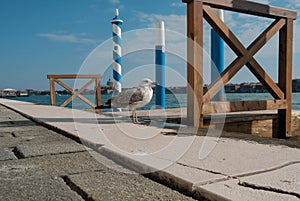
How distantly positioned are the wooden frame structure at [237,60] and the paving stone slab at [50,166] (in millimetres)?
1652

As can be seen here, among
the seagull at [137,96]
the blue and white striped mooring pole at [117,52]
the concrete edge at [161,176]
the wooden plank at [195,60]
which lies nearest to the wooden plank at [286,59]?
the wooden plank at [195,60]

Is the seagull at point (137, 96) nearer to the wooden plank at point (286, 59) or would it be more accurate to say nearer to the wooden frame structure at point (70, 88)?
the wooden plank at point (286, 59)

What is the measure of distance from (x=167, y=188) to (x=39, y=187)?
1.99 feet

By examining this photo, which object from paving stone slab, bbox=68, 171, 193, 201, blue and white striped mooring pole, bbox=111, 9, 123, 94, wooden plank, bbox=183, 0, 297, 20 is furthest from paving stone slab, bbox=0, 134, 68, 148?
blue and white striped mooring pole, bbox=111, 9, 123, 94

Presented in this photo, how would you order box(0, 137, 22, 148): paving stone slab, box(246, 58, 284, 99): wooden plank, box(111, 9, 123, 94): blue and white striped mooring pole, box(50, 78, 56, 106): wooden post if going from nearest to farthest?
box(0, 137, 22, 148): paving stone slab
box(246, 58, 284, 99): wooden plank
box(111, 9, 123, 94): blue and white striped mooring pole
box(50, 78, 56, 106): wooden post

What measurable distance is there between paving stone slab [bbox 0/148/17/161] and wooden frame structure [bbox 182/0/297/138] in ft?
6.18

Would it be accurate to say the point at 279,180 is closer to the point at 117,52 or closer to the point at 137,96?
the point at 137,96

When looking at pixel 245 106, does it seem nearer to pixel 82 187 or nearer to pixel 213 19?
pixel 213 19

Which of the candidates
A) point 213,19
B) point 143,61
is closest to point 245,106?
point 213,19

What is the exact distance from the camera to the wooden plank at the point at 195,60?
9.76 ft

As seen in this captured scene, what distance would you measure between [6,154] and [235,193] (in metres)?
1.62

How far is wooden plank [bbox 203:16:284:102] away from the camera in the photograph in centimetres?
318

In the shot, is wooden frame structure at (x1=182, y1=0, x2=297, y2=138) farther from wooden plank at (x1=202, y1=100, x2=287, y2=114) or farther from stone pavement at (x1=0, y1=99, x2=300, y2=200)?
stone pavement at (x1=0, y1=99, x2=300, y2=200)

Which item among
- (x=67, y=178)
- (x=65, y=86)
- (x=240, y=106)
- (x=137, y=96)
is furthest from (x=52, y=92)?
(x=67, y=178)
